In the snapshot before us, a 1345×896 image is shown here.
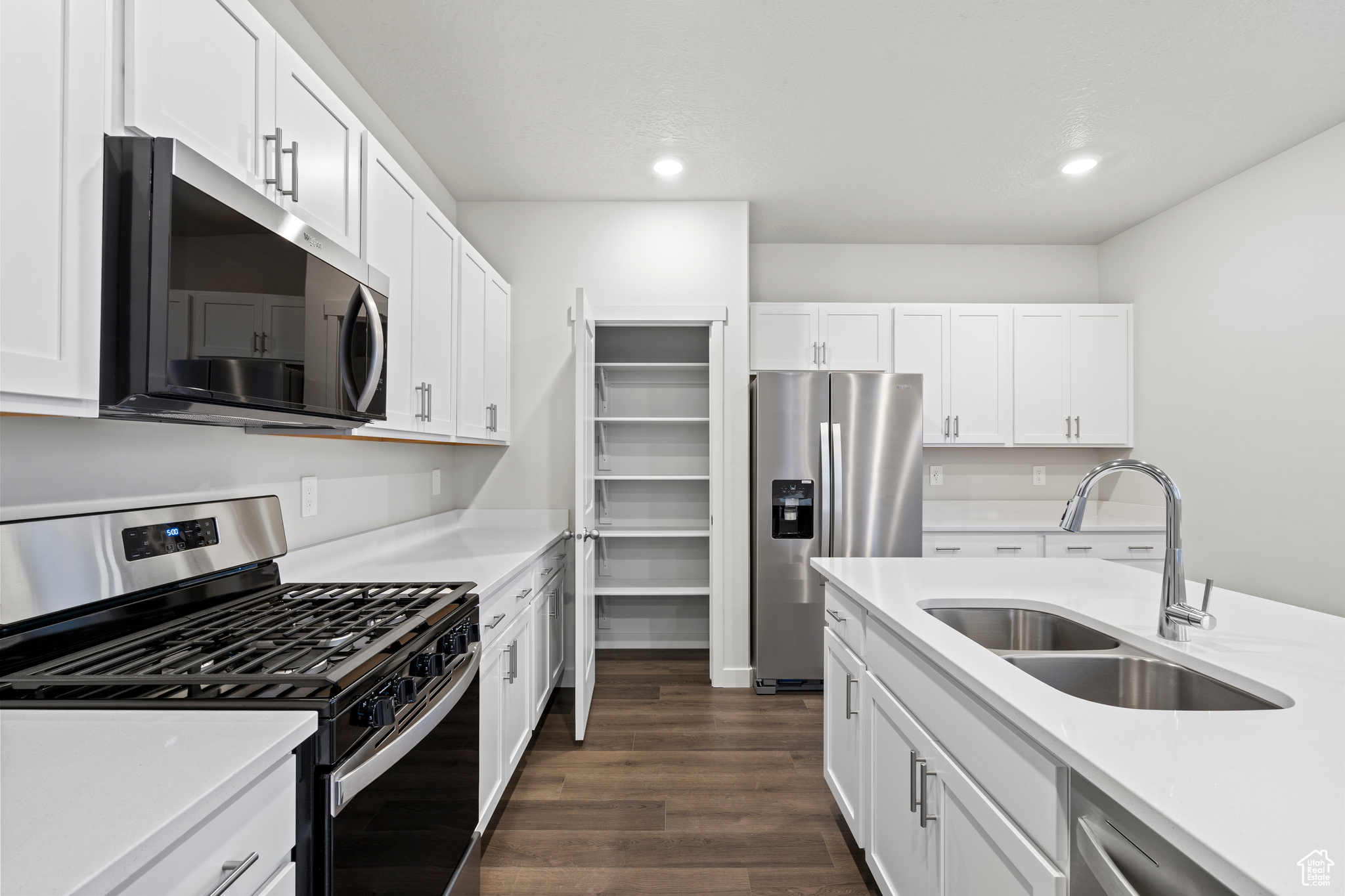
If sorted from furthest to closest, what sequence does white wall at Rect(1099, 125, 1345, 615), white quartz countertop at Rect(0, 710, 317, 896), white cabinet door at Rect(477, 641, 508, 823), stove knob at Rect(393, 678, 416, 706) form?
white wall at Rect(1099, 125, 1345, 615) < white cabinet door at Rect(477, 641, 508, 823) < stove knob at Rect(393, 678, 416, 706) < white quartz countertop at Rect(0, 710, 317, 896)

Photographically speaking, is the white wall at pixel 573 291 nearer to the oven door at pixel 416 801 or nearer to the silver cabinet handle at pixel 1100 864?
the oven door at pixel 416 801

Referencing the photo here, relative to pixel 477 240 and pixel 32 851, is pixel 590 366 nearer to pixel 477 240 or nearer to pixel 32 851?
pixel 477 240

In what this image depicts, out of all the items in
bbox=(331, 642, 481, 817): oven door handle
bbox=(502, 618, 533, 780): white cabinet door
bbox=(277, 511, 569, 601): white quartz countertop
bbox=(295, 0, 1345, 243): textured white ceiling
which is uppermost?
bbox=(295, 0, 1345, 243): textured white ceiling

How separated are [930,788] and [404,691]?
111 centimetres

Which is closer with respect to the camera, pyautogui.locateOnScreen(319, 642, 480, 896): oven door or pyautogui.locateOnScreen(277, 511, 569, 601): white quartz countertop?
pyautogui.locateOnScreen(319, 642, 480, 896): oven door

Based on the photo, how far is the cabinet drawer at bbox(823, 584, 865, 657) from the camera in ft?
6.00

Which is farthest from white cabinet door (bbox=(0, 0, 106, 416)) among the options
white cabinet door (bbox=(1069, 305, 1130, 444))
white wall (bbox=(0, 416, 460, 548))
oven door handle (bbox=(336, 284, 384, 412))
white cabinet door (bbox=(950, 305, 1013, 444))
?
white cabinet door (bbox=(1069, 305, 1130, 444))

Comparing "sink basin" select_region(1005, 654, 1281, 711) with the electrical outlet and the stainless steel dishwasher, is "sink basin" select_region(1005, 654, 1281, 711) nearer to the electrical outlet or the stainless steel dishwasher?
the stainless steel dishwasher

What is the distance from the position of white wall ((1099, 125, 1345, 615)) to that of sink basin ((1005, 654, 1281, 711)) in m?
2.40

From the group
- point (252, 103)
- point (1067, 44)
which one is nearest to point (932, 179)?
point (1067, 44)

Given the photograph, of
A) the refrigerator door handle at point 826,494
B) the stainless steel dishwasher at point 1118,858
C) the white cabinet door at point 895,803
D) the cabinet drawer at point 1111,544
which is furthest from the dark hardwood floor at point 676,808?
the cabinet drawer at point 1111,544

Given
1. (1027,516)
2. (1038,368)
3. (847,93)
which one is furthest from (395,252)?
(1027,516)

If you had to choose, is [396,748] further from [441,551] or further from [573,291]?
[573,291]

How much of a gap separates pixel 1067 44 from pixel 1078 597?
1916 millimetres
